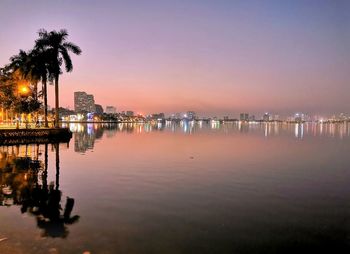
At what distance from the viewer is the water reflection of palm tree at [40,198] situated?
13141 mm

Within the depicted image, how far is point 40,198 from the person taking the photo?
17.2 m

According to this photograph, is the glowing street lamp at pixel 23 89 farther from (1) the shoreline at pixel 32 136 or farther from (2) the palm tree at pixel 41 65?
(1) the shoreline at pixel 32 136

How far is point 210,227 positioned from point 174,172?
14117mm

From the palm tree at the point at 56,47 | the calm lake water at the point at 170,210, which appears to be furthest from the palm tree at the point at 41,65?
the calm lake water at the point at 170,210

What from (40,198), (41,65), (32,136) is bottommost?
(40,198)

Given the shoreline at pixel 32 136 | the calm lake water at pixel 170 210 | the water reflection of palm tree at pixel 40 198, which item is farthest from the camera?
the shoreline at pixel 32 136

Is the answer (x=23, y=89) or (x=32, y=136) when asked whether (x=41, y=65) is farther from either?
(x=32, y=136)

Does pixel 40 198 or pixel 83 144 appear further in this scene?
pixel 83 144

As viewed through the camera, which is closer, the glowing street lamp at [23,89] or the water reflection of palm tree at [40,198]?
the water reflection of palm tree at [40,198]

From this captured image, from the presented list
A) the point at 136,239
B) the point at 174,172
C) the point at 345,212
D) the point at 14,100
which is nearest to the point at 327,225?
the point at 345,212

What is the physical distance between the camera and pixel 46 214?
1446cm

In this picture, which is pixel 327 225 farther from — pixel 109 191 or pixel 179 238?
pixel 109 191

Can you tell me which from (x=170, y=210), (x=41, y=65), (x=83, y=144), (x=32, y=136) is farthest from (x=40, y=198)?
(x=41, y=65)

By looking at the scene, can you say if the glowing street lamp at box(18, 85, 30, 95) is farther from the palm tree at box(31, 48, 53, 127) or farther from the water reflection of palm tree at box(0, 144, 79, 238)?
the water reflection of palm tree at box(0, 144, 79, 238)
